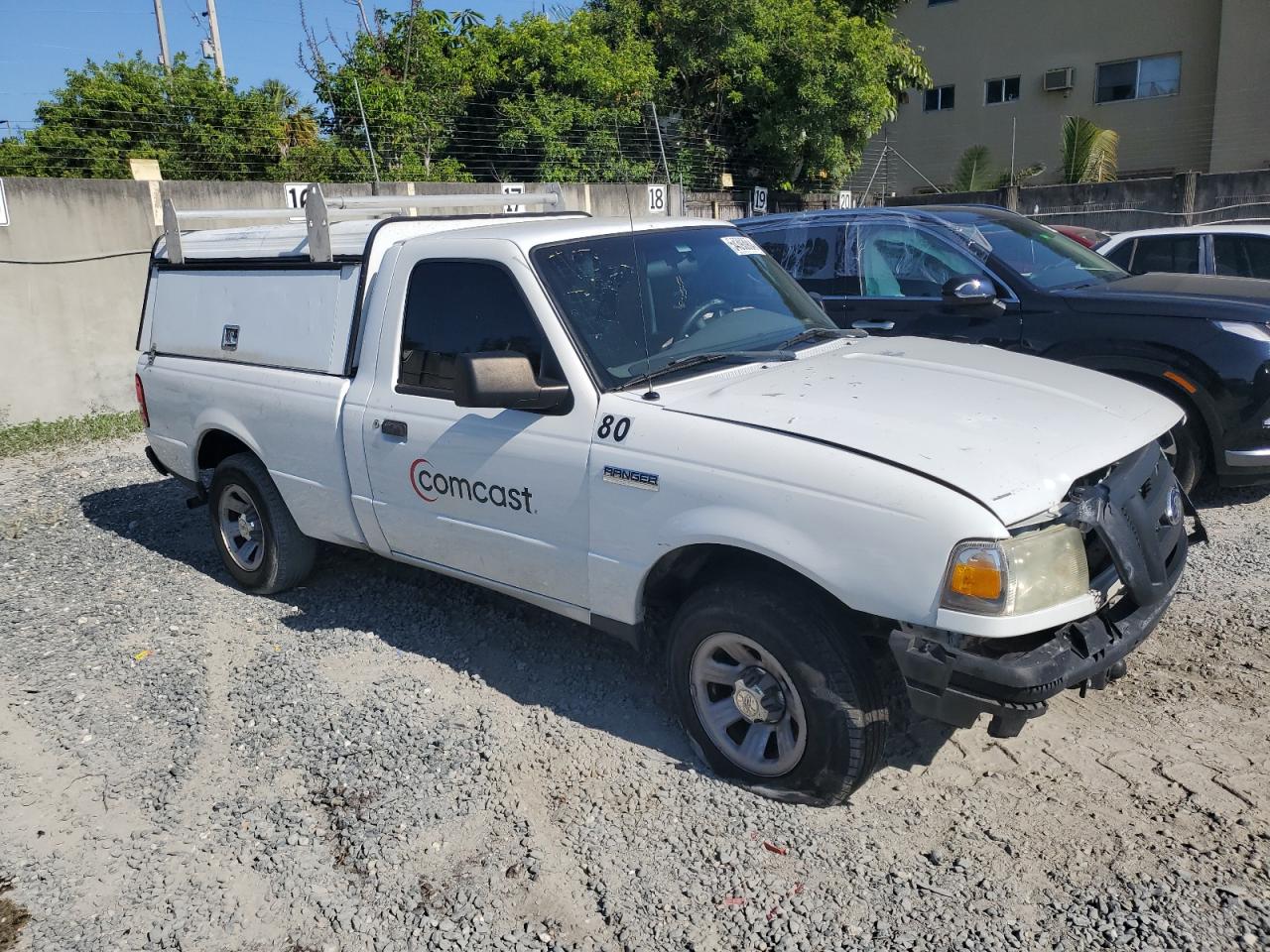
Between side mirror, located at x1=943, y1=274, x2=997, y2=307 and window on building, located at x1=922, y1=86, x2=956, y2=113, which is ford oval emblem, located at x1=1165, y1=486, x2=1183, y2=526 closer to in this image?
side mirror, located at x1=943, y1=274, x2=997, y2=307

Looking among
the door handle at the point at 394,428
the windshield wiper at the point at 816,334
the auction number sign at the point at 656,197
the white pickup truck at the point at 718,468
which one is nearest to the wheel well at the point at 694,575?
the white pickup truck at the point at 718,468

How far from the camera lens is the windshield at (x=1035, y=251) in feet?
22.1

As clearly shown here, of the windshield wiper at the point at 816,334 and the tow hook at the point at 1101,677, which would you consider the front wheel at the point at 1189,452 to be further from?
the tow hook at the point at 1101,677

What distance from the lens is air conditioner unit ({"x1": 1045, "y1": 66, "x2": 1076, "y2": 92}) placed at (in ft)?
86.0

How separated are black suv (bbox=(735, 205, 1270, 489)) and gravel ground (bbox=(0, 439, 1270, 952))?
1.06 meters

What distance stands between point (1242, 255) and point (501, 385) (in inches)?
299

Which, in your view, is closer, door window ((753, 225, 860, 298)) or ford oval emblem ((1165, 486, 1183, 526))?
ford oval emblem ((1165, 486, 1183, 526))

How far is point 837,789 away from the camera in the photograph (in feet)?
11.1

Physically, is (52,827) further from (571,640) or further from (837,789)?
(837,789)

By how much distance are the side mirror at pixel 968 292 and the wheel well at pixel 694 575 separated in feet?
10.6

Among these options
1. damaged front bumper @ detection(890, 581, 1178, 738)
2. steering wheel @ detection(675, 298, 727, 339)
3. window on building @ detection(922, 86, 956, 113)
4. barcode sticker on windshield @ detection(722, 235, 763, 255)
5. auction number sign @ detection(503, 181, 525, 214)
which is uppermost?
window on building @ detection(922, 86, 956, 113)

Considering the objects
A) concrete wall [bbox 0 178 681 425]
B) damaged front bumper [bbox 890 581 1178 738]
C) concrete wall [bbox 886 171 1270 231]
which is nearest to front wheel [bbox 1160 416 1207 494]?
damaged front bumper [bbox 890 581 1178 738]

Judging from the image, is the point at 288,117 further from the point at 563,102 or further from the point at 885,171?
the point at 885,171

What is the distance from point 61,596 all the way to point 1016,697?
5384 mm
